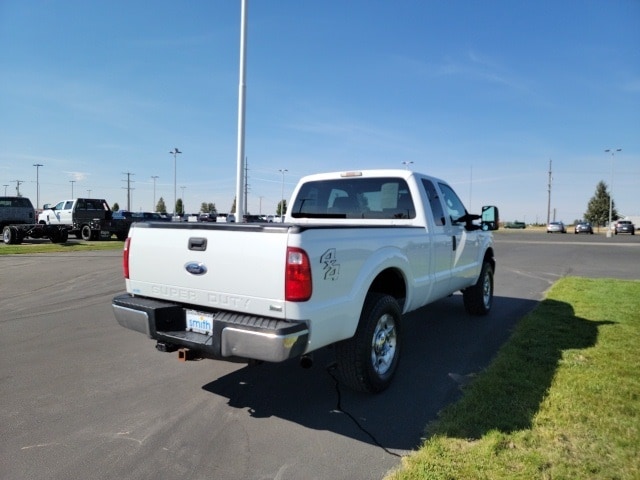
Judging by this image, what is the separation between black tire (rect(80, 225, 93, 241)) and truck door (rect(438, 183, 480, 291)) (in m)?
24.7

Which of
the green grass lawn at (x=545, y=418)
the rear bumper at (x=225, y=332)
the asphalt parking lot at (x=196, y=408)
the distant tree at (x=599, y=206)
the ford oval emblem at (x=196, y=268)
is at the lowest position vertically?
the asphalt parking lot at (x=196, y=408)

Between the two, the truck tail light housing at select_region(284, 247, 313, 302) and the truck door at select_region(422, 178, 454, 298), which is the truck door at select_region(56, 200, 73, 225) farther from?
→ the truck tail light housing at select_region(284, 247, 313, 302)

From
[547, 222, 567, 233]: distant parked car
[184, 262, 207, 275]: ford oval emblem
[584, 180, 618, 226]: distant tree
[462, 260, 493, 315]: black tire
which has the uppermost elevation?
[584, 180, 618, 226]: distant tree

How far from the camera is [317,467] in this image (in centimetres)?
280

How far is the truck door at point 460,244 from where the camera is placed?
5.71 m

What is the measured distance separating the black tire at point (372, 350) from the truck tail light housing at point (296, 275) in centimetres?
87

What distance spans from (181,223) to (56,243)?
22.2 metres

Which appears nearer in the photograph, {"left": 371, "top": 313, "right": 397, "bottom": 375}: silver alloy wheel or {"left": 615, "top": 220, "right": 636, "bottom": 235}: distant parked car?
{"left": 371, "top": 313, "right": 397, "bottom": 375}: silver alloy wheel

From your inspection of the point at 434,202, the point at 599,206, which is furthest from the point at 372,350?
the point at 599,206

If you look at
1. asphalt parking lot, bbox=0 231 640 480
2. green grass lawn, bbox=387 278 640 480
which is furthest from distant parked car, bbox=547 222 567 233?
green grass lawn, bbox=387 278 640 480

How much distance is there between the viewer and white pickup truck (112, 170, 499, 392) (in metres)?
3.04

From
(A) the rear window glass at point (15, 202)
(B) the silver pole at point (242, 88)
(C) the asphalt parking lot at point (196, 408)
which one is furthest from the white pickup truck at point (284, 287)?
(A) the rear window glass at point (15, 202)

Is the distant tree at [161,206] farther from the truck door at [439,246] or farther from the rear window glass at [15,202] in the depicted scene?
the truck door at [439,246]

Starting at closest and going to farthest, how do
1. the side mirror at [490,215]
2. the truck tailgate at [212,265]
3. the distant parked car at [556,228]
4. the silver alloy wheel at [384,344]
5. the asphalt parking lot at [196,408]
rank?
the asphalt parking lot at [196,408] → the truck tailgate at [212,265] → the silver alloy wheel at [384,344] → the side mirror at [490,215] → the distant parked car at [556,228]
